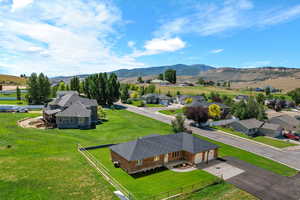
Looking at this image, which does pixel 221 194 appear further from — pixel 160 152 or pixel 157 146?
pixel 157 146

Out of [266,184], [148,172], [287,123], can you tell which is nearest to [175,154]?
[148,172]

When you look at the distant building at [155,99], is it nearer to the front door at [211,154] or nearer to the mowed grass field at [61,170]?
the mowed grass field at [61,170]

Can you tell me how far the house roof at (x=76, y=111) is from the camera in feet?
143

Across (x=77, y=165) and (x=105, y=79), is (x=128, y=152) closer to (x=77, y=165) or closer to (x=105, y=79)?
(x=77, y=165)

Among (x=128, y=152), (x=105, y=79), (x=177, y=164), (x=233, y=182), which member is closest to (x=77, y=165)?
(x=128, y=152)

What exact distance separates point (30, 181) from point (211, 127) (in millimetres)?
46195

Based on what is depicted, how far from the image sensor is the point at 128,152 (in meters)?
24.5

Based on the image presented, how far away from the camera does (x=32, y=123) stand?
43.6 m

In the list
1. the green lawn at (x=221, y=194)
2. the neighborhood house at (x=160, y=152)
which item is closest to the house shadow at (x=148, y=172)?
the neighborhood house at (x=160, y=152)

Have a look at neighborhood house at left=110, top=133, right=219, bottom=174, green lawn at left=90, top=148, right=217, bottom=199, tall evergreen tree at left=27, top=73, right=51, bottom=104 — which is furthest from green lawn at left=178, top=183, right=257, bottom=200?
tall evergreen tree at left=27, top=73, right=51, bottom=104

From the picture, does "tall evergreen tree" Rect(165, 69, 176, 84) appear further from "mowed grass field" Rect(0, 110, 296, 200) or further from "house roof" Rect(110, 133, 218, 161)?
"house roof" Rect(110, 133, 218, 161)

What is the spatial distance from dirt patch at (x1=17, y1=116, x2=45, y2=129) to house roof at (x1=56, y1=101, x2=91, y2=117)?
4913 mm

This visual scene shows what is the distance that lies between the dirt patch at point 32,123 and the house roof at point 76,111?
4.91m

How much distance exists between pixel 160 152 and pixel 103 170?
8480 mm
